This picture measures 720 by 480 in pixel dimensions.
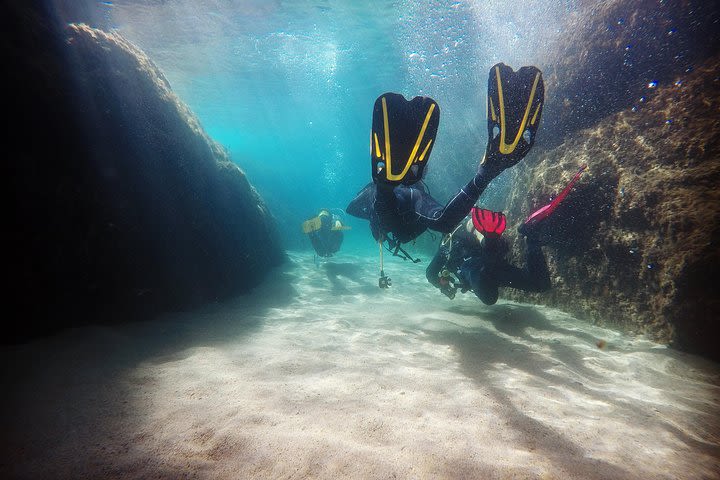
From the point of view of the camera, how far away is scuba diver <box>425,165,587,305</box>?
468cm

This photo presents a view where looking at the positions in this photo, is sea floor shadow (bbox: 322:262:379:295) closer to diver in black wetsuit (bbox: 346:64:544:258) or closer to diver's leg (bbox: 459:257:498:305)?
diver's leg (bbox: 459:257:498:305)

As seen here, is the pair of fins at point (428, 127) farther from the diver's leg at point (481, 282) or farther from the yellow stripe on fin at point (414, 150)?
the diver's leg at point (481, 282)

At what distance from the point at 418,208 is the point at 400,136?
1217mm

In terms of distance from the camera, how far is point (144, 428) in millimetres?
1928

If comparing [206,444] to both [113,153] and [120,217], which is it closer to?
[120,217]

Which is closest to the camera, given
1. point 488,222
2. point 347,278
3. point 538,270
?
point 488,222

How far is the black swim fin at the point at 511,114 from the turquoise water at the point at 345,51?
6.35m

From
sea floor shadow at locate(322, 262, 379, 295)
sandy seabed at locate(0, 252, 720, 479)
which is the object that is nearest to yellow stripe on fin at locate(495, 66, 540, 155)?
sandy seabed at locate(0, 252, 720, 479)

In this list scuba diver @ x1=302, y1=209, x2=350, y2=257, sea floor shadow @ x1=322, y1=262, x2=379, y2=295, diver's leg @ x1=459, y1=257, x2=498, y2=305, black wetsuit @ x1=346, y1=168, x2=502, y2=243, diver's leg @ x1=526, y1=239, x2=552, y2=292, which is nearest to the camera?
black wetsuit @ x1=346, y1=168, x2=502, y2=243

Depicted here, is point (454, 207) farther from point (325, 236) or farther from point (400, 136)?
point (325, 236)

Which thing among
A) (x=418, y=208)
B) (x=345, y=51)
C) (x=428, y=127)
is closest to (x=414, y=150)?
(x=428, y=127)

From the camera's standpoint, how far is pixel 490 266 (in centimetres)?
512

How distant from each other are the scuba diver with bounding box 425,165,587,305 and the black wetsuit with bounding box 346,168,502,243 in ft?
2.96

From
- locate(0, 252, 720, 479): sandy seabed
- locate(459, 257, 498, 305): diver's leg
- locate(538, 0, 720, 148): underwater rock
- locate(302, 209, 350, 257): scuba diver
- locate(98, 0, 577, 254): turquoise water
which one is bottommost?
locate(0, 252, 720, 479): sandy seabed
